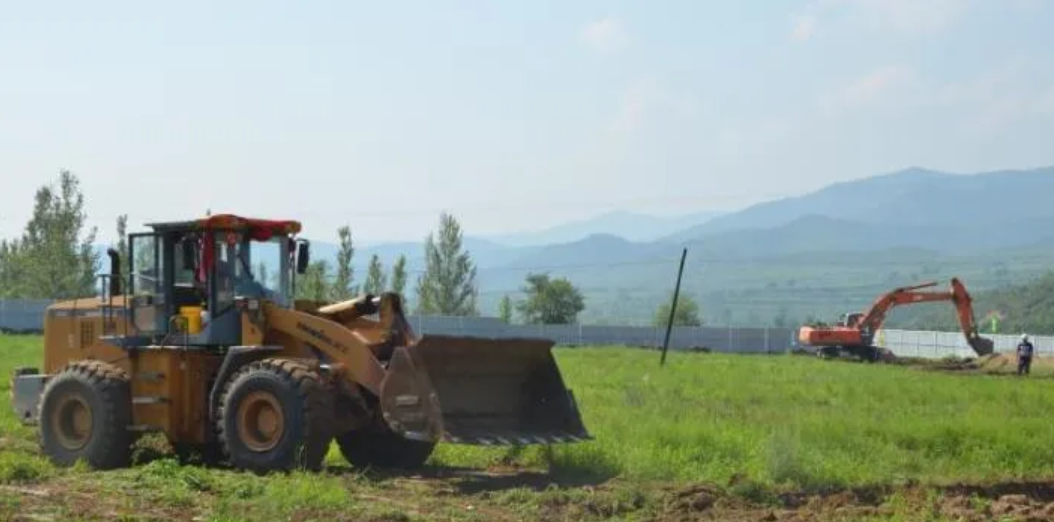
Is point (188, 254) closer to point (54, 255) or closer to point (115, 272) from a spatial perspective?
point (115, 272)

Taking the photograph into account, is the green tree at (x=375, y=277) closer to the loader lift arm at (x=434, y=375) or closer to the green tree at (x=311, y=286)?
the green tree at (x=311, y=286)

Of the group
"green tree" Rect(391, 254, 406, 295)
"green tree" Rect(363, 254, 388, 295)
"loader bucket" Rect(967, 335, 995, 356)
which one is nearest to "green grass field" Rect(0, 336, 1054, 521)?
"loader bucket" Rect(967, 335, 995, 356)

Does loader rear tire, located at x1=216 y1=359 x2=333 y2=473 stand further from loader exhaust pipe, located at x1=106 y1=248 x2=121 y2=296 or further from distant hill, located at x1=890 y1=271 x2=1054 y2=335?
distant hill, located at x1=890 y1=271 x2=1054 y2=335

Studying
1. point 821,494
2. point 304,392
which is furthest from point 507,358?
point 821,494

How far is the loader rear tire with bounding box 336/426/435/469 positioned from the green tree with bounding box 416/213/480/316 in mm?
100182

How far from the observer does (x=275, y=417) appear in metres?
16.3

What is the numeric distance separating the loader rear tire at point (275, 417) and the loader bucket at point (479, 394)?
2.64 ft

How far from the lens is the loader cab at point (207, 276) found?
17.9 m

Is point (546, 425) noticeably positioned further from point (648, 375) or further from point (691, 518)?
point (648, 375)

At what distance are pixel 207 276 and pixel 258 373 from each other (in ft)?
7.11

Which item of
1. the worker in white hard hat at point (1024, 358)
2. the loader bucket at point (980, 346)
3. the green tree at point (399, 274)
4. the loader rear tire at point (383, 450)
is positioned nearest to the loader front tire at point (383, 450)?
the loader rear tire at point (383, 450)

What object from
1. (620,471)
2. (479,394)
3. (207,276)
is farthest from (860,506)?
(207,276)

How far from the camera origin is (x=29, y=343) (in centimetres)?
5228

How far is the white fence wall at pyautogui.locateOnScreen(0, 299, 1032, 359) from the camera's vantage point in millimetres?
83562
